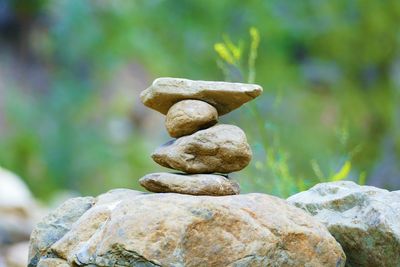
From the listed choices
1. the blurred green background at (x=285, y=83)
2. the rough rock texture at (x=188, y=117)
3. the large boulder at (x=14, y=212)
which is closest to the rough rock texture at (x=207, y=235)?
the rough rock texture at (x=188, y=117)

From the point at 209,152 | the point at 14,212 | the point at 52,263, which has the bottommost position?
the point at 52,263

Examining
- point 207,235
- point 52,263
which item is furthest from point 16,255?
point 207,235

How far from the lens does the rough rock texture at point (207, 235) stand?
3.39 m

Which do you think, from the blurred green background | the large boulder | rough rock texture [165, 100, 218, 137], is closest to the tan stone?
rough rock texture [165, 100, 218, 137]

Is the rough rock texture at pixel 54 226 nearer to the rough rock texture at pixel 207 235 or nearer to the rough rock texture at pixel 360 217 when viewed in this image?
the rough rock texture at pixel 207 235

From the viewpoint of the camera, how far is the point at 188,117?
12.9 feet

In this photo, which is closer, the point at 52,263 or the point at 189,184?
the point at 189,184

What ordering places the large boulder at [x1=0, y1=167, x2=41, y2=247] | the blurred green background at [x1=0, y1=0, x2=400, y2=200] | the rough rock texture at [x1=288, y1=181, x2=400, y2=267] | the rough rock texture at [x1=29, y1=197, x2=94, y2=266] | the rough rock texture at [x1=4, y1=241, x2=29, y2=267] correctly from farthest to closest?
the large boulder at [x1=0, y1=167, x2=41, y2=247]
the blurred green background at [x1=0, y1=0, x2=400, y2=200]
the rough rock texture at [x1=4, y1=241, x2=29, y2=267]
the rough rock texture at [x1=29, y1=197, x2=94, y2=266]
the rough rock texture at [x1=288, y1=181, x2=400, y2=267]

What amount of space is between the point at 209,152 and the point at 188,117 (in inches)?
8.5

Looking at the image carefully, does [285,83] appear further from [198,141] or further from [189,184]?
[189,184]

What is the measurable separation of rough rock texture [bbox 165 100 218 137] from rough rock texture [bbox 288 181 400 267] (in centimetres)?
66

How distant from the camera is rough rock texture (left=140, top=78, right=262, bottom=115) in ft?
13.0

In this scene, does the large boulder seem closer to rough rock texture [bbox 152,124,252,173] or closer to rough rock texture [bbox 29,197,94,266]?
rough rock texture [bbox 29,197,94,266]

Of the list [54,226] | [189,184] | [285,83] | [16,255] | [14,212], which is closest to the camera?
[189,184]
